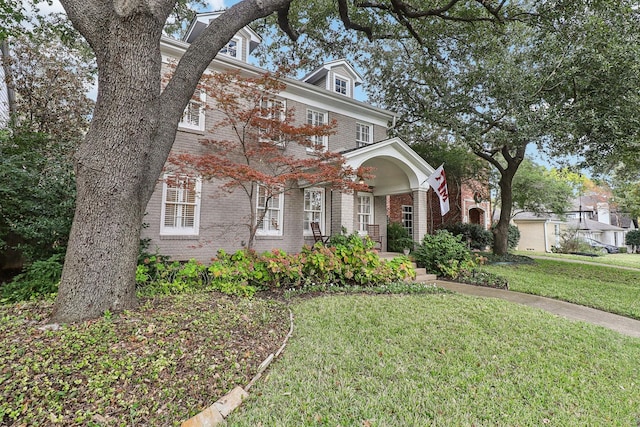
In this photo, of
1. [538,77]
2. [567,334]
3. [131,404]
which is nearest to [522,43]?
[538,77]

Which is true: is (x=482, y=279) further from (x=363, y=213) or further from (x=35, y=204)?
(x=35, y=204)

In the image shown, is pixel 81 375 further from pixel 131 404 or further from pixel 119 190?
pixel 119 190

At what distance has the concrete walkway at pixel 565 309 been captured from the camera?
513 centimetres

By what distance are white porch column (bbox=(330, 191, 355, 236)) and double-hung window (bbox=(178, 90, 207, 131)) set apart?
15.2ft

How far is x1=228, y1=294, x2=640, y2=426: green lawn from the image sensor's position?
8.13ft

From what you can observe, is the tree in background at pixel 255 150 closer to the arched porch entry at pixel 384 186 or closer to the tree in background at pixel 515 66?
the arched porch entry at pixel 384 186

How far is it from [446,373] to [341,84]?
12.0 m

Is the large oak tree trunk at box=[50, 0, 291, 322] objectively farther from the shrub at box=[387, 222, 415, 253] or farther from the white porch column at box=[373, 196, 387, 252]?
the shrub at box=[387, 222, 415, 253]

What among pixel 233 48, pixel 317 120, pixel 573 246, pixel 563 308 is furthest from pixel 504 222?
pixel 233 48

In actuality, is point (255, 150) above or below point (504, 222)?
above

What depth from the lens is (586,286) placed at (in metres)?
8.23

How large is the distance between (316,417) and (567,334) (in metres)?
4.10

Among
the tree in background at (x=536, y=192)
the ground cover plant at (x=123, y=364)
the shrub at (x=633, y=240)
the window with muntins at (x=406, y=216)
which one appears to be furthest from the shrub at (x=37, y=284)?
the shrub at (x=633, y=240)

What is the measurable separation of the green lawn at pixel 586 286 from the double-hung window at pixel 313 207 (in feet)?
20.7
